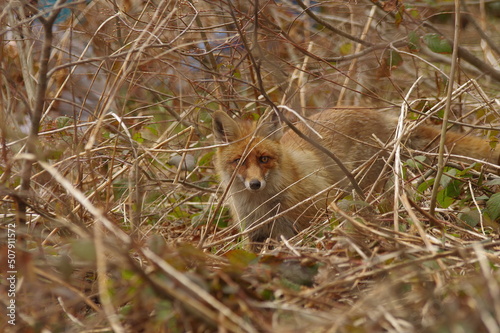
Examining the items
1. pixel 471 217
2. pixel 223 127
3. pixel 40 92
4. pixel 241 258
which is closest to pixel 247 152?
pixel 223 127

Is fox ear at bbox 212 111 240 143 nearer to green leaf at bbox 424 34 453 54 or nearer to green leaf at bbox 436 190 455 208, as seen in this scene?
green leaf at bbox 424 34 453 54

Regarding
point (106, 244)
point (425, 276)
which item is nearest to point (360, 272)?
point (425, 276)

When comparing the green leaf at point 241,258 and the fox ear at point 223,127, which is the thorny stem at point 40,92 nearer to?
the green leaf at point 241,258

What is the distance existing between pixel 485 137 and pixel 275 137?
2213 mm

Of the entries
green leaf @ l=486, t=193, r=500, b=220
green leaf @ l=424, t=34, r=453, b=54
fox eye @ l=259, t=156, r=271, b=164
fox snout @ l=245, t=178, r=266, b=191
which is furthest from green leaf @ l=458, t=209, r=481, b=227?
fox eye @ l=259, t=156, r=271, b=164

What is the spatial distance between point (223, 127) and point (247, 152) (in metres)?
0.38

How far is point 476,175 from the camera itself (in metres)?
4.18

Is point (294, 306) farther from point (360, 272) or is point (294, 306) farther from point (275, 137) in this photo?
point (275, 137)

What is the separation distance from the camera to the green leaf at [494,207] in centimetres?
343

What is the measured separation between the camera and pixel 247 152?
4.91 meters

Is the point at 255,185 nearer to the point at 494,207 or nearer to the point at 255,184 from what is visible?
the point at 255,184

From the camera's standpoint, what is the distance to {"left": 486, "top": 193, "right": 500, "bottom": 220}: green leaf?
3434 mm

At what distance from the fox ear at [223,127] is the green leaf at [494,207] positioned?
241 centimetres

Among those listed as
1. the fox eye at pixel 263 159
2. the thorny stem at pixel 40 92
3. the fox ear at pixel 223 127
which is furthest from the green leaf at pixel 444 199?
the thorny stem at pixel 40 92
